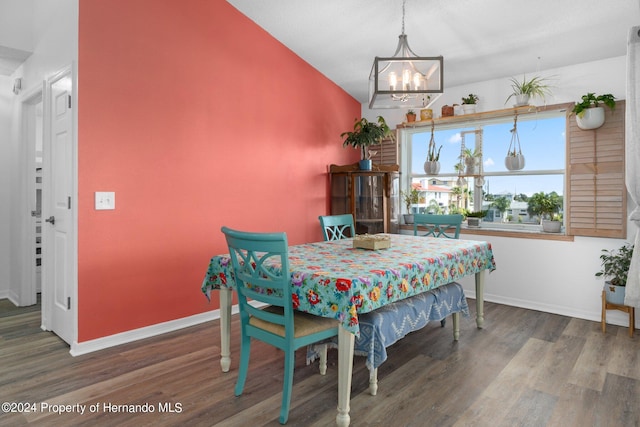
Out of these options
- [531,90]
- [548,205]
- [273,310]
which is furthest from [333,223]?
[531,90]

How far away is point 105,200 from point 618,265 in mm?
4072

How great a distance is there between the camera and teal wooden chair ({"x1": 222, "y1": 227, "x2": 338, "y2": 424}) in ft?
6.05

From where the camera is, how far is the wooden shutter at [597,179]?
334 centimetres

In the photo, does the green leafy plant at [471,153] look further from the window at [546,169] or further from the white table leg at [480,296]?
the white table leg at [480,296]

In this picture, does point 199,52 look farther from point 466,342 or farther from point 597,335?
point 597,335

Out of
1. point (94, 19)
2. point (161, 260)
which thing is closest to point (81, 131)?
point (94, 19)

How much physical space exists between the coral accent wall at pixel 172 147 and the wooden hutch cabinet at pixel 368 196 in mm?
608

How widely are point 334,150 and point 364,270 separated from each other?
10.2 ft

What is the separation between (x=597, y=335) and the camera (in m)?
3.12

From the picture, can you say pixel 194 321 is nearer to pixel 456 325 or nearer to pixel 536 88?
pixel 456 325

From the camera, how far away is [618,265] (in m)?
3.23

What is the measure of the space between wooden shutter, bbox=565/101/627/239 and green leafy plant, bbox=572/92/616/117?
0.09 m

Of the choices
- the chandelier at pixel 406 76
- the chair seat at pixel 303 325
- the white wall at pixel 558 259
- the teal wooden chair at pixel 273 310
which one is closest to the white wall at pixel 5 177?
the teal wooden chair at pixel 273 310

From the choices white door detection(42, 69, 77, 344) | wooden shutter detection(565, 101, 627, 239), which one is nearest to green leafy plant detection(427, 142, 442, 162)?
wooden shutter detection(565, 101, 627, 239)
